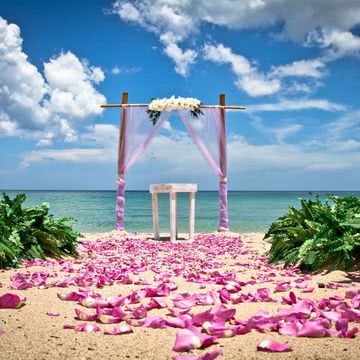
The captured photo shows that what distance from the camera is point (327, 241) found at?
4992 mm

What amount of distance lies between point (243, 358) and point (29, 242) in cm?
453

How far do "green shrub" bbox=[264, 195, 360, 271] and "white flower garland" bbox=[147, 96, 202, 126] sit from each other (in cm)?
687

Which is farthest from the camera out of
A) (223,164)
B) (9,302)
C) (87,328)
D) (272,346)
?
(223,164)

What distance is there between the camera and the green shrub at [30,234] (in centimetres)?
554

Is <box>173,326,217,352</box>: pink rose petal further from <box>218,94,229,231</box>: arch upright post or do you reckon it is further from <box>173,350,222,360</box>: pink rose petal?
<box>218,94,229,231</box>: arch upright post

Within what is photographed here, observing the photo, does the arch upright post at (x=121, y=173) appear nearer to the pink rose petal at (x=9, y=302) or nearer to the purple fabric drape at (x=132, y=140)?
the purple fabric drape at (x=132, y=140)

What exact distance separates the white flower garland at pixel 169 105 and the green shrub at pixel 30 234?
625 centimetres

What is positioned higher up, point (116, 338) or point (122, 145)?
point (122, 145)

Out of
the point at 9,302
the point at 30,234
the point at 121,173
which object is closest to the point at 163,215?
the point at 121,173

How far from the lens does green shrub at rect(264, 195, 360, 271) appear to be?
4.67m

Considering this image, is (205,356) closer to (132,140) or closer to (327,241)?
(327,241)

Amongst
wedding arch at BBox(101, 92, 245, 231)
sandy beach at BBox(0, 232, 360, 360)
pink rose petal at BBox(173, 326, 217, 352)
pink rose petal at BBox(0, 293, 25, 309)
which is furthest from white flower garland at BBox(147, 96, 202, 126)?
pink rose petal at BBox(173, 326, 217, 352)

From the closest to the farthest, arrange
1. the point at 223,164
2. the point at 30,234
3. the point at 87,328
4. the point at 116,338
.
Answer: the point at 116,338, the point at 87,328, the point at 30,234, the point at 223,164

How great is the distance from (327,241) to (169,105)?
27.0 feet
